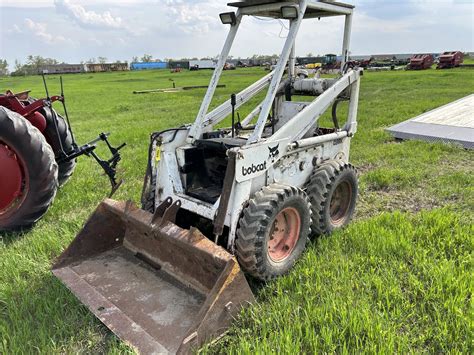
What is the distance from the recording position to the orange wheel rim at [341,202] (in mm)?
4137

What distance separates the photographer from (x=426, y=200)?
15.8 ft

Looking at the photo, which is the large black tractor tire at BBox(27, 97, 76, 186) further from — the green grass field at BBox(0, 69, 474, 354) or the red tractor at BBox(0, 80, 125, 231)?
the red tractor at BBox(0, 80, 125, 231)

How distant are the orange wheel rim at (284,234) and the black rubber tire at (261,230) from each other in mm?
132

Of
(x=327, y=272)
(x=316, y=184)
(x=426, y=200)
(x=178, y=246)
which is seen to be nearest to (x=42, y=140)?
(x=178, y=246)

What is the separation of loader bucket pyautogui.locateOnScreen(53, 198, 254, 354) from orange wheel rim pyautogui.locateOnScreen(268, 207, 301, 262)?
685 millimetres

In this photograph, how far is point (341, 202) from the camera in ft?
13.8

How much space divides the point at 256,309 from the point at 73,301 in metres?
1.38

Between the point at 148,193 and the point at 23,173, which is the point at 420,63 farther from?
the point at 23,173

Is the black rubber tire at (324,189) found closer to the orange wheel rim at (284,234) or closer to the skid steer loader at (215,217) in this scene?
the skid steer loader at (215,217)

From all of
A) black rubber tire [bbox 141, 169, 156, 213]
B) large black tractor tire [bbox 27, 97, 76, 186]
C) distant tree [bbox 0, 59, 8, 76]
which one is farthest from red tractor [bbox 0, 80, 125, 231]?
distant tree [bbox 0, 59, 8, 76]

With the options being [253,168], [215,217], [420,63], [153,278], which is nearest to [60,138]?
[153,278]

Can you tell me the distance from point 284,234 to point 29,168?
2.56 m

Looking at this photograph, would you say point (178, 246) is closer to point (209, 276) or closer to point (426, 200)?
point (209, 276)

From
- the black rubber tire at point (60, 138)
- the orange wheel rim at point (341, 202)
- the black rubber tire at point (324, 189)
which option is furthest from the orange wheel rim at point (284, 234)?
the black rubber tire at point (60, 138)
